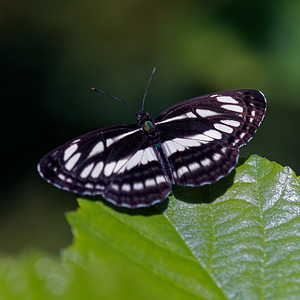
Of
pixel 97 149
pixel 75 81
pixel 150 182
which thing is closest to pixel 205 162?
pixel 150 182

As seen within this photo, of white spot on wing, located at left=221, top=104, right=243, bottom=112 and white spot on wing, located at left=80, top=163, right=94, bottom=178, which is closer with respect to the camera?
white spot on wing, located at left=80, top=163, right=94, bottom=178

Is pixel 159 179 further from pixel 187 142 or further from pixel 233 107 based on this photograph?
pixel 233 107

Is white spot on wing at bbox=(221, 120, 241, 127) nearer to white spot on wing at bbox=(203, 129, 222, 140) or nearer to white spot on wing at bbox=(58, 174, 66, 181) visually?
white spot on wing at bbox=(203, 129, 222, 140)

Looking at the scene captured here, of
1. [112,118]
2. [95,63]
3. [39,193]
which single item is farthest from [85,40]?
[39,193]

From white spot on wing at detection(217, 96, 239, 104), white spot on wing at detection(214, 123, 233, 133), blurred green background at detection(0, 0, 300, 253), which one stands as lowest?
blurred green background at detection(0, 0, 300, 253)

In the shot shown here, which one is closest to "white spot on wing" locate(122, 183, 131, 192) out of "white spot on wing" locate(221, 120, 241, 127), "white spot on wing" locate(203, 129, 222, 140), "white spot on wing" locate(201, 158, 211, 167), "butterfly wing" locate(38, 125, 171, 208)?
"butterfly wing" locate(38, 125, 171, 208)

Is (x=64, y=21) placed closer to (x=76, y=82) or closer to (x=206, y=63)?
(x=76, y=82)

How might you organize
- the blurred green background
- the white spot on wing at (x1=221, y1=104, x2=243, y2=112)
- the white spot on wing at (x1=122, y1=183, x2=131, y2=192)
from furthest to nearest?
the blurred green background, the white spot on wing at (x1=221, y1=104, x2=243, y2=112), the white spot on wing at (x1=122, y1=183, x2=131, y2=192)
